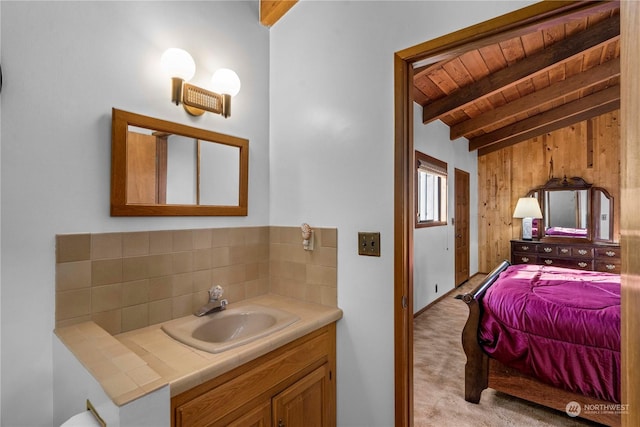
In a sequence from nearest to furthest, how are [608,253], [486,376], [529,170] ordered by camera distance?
[486,376]
[608,253]
[529,170]

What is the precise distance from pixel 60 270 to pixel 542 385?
2664mm

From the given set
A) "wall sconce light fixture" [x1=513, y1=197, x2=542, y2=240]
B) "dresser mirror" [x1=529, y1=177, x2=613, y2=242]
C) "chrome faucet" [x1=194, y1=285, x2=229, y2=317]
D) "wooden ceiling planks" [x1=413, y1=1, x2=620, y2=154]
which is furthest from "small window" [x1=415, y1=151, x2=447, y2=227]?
"chrome faucet" [x1=194, y1=285, x2=229, y2=317]

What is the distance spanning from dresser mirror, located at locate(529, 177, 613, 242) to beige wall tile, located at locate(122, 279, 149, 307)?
5615mm

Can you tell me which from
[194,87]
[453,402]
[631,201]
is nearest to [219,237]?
[194,87]

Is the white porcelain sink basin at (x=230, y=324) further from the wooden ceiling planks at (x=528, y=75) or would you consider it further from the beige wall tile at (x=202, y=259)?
the wooden ceiling planks at (x=528, y=75)

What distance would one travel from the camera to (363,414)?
5.43ft

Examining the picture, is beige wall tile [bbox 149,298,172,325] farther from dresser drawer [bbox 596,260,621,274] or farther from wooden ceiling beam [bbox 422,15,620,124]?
dresser drawer [bbox 596,260,621,274]

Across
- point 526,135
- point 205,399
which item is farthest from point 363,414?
point 526,135

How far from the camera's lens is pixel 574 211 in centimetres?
497

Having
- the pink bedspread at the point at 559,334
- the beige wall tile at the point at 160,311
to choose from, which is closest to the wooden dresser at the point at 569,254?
the pink bedspread at the point at 559,334

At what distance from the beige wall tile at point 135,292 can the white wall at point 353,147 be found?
0.83 m

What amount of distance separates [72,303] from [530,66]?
3.70 m

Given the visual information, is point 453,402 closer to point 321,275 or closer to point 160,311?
point 321,275

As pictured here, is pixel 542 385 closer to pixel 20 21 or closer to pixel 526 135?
pixel 20 21
